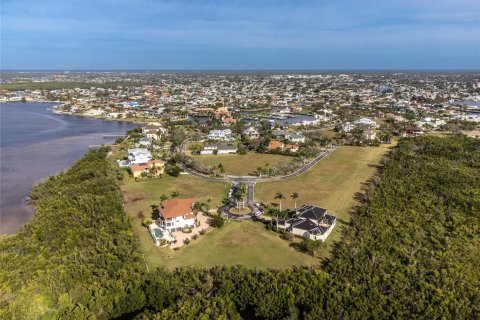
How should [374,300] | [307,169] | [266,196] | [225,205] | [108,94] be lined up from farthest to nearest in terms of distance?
[108,94] < [307,169] < [266,196] < [225,205] < [374,300]

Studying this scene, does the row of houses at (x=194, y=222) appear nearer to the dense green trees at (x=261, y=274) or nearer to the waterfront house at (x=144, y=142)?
the dense green trees at (x=261, y=274)

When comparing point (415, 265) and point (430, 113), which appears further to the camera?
point (430, 113)

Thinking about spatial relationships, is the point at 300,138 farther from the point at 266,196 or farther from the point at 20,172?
the point at 20,172

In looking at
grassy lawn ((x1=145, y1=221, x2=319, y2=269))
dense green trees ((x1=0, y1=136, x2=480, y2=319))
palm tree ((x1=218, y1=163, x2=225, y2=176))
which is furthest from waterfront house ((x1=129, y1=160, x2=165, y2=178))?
grassy lawn ((x1=145, y1=221, x2=319, y2=269))

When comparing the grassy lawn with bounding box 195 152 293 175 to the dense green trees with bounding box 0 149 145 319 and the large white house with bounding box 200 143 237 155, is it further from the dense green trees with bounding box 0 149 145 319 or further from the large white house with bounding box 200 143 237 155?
the dense green trees with bounding box 0 149 145 319

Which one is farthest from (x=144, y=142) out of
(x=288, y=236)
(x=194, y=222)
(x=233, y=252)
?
(x=288, y=236)

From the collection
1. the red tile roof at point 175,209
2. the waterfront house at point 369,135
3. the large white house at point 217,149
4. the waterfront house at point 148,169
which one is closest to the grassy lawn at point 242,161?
the large white house at point 217,149

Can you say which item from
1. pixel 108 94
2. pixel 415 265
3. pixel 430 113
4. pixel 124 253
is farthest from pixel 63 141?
pixel 430 113
